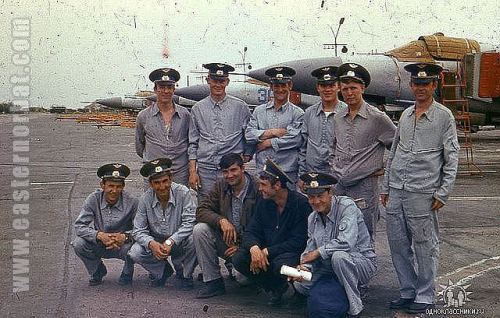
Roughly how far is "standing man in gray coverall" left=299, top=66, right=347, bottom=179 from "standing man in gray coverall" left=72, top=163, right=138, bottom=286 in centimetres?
172

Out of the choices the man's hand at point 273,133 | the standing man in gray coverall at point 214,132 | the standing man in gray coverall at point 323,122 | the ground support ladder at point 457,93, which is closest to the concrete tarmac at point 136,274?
the standing man in gray coverall at point 214,132

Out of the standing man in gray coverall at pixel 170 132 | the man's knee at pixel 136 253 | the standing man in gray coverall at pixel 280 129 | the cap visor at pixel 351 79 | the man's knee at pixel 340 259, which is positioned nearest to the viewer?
the man's knee at pixel 340 259

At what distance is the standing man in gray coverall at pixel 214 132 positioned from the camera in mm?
6340

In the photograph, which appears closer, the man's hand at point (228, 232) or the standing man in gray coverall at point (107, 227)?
the man's hand at point (228, 232)

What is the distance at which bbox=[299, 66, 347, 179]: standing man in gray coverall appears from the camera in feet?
18.9

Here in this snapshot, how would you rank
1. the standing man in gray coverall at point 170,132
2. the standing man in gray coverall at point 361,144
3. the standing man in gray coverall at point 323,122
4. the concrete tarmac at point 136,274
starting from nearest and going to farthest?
the concrete tarmac at point 136,274, the standing man in gray coverall at point 361,144, the standing man in gray coverall at point 323,122, the standing man in gray coverall at point 170,132

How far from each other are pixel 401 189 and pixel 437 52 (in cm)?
1194

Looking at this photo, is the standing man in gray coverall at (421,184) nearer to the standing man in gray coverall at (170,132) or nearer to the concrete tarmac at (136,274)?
the concrete tarmac at (136,274)

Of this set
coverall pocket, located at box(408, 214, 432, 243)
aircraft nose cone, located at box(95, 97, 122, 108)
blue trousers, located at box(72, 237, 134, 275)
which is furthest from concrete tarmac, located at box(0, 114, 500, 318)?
aircraft nose cone, located at box(95, 97, 122, 108)

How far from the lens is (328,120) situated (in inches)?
229

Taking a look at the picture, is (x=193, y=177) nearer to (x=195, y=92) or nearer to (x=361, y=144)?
(x=361, y=144)

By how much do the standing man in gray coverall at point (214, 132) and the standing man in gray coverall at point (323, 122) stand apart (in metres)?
0.72

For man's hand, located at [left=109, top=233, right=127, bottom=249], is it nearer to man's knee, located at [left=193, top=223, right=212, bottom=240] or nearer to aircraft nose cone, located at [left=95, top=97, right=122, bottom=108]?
man's knee, located at [left=193, top=223, right=212, bottom=240]

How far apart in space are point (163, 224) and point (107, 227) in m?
0.55
